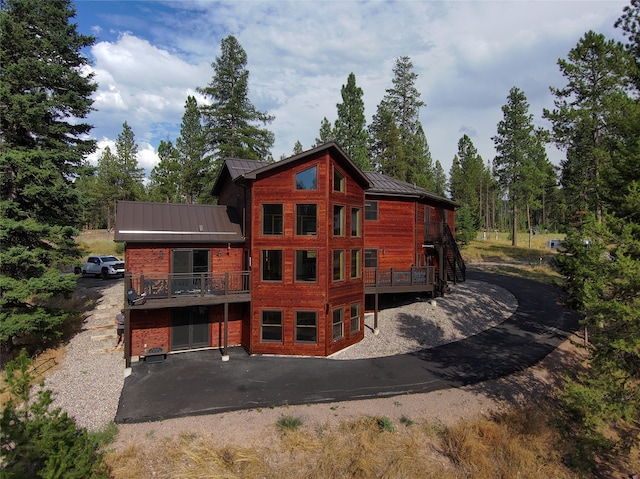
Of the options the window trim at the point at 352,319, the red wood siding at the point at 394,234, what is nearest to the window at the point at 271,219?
the window trim at the point at 352,319

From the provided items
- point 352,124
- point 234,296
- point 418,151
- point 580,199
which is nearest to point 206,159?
point 352,124

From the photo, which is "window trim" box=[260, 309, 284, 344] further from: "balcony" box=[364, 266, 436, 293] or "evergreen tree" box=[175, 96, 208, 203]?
"evergreen tree" box=[175, 96, 208, 203]

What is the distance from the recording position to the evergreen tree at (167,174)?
140 ft

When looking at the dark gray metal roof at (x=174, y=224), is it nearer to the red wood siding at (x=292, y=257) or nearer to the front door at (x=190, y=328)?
the red wood siding at (x=292, y=257)

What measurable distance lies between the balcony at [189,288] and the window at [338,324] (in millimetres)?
4100

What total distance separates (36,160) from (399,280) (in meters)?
18.1

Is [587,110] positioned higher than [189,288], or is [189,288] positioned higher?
[587,110]

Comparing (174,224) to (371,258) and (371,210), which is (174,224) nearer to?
(371,210)

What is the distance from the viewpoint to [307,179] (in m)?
15.8

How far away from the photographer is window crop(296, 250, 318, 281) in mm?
15695

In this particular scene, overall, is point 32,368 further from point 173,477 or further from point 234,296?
point 173,477

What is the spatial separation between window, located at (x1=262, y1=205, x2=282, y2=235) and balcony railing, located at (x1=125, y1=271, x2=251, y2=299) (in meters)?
2.21

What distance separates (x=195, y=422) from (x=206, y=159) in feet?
96.3

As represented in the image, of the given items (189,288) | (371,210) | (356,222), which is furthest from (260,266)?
(371,210)
